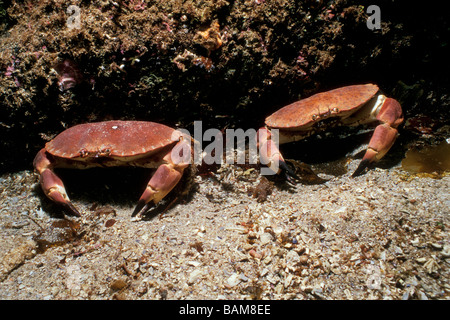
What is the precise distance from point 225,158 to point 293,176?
1064 millimetres

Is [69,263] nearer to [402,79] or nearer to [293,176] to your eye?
[293,176]

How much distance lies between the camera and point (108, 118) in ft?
11.2

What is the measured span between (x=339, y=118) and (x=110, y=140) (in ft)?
9.68

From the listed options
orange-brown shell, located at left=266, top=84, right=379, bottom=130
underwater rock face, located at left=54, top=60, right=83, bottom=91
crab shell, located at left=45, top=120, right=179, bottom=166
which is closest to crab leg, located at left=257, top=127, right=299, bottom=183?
orange-brown shell, located at left=266, top=84, right=379, bottom=130

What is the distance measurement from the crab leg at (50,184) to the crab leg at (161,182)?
82 cm

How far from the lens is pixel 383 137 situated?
10.1 ft

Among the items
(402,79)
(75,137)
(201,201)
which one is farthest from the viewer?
(402,79)

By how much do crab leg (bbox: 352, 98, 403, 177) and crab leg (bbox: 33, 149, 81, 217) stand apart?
3.54 m

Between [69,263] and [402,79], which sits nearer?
[69,263]

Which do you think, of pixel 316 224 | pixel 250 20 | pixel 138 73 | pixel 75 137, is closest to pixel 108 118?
pixel 75 137

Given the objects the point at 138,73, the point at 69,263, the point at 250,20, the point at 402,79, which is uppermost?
the point at 250,20

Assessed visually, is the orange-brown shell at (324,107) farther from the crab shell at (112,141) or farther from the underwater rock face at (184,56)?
the crab shell at (112,141)

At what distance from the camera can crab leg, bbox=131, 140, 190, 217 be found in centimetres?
296

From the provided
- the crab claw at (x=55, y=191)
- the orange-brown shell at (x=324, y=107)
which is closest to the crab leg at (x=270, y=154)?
the orange-brown shell at (x=324, y=107)
